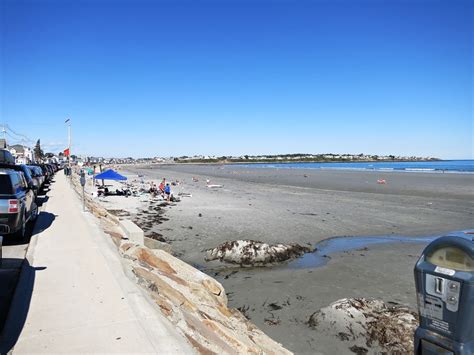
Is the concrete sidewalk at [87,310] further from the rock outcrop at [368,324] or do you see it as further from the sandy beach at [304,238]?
the rock outcrop at [368,324]

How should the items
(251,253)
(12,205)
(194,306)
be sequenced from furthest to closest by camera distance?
(251,253), (12,205), (194,306)

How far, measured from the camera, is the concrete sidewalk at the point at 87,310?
4.20 m

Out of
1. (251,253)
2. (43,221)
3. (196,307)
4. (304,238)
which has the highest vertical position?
(43,221)

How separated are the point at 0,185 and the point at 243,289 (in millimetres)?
6695

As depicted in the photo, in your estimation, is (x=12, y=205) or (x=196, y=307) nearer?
(x=196, y=307)

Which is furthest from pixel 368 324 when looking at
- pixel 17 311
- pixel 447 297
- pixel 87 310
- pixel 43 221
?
pixel 43 221

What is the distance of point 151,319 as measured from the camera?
4836 millimetres

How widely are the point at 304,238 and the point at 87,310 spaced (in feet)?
39.8

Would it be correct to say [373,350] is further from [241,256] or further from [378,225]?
[378,225]

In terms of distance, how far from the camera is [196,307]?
22.1 feet

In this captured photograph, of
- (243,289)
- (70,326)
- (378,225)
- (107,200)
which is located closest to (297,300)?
(243,289)

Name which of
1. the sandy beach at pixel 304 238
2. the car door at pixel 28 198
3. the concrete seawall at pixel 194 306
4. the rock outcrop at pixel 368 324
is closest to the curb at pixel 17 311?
the concrete seawall at pixel 194 306

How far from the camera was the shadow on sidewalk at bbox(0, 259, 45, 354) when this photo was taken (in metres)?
4.35

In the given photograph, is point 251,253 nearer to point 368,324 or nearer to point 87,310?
point 368,324
